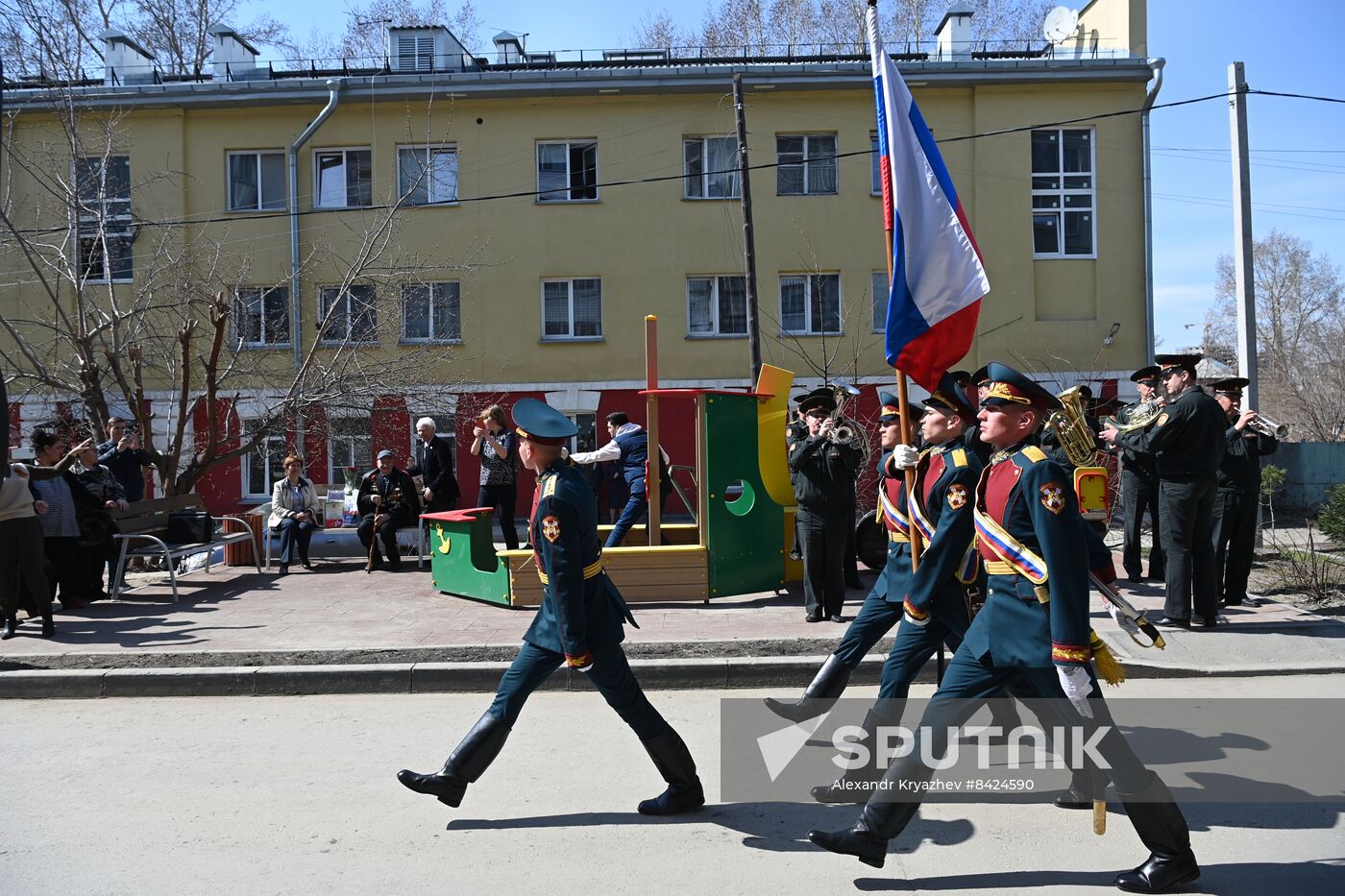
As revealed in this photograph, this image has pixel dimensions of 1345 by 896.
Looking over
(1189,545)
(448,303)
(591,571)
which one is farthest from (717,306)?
(591,571)

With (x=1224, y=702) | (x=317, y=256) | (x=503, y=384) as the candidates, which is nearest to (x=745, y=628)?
(x=1224, y=702)

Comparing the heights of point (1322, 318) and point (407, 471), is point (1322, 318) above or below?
above

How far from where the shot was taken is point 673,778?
4895mm

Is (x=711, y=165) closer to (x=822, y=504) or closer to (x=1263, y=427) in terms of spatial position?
(x=822, y=504)

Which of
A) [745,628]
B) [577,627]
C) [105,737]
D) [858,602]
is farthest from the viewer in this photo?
[858,602]

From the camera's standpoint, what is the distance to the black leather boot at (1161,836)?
3.93 m

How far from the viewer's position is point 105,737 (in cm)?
640

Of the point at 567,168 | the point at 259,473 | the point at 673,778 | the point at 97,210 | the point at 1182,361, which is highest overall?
the point at 567,168

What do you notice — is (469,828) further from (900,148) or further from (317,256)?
(317,256)

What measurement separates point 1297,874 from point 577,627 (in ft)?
9.61

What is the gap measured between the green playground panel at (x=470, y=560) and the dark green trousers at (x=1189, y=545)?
5.44 m

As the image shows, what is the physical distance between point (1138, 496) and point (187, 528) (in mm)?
9551

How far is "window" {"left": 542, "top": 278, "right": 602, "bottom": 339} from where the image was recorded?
22.3 meters

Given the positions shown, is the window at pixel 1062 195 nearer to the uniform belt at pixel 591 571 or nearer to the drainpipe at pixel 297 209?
the drainpipe at pixel 297 209
